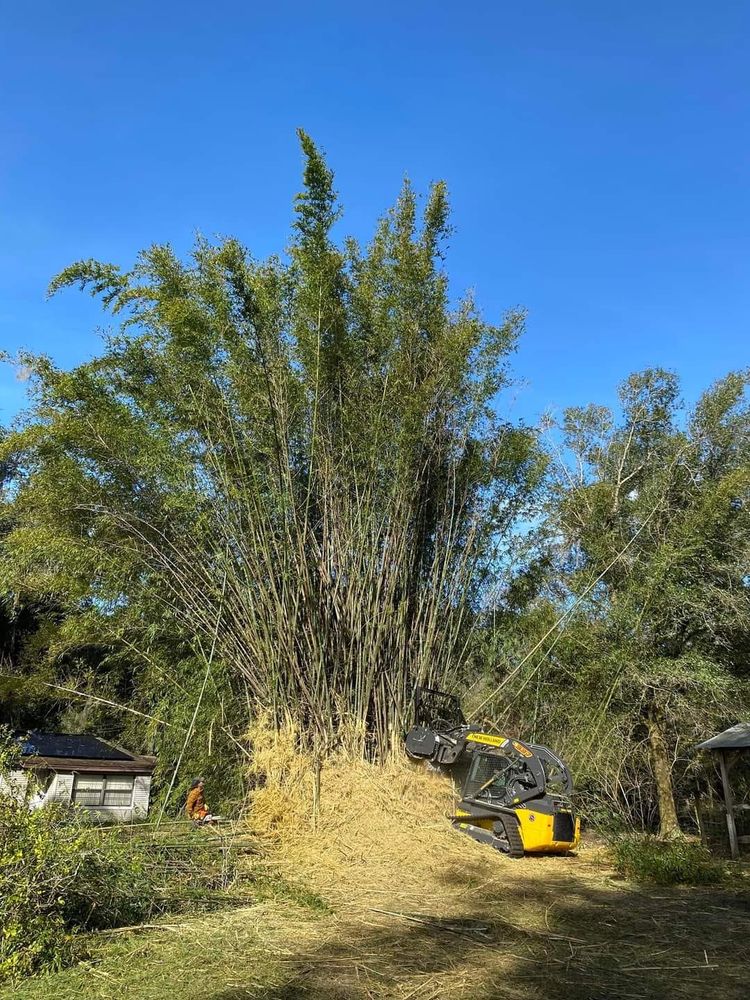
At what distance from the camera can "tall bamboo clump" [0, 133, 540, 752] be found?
18.9 feet

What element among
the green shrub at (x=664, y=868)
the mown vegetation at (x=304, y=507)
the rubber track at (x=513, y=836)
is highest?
the mown vegetation at (x=304, y=507)

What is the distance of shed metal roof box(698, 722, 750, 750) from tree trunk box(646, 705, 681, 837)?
3.14ft

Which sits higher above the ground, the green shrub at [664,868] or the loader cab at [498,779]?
the loader cab at [498,779]

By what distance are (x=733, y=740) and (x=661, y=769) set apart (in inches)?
60.9

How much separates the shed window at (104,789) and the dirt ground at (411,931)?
517 centimetres

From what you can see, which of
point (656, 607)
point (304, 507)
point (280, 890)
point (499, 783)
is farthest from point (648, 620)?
point (280, 890)

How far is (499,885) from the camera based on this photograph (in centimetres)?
462

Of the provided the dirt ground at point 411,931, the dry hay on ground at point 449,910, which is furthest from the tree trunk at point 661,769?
the dirt ground at point 411,931

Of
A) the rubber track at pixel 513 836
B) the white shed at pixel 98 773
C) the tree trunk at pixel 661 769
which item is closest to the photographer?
the rubber track at pixel 513 836

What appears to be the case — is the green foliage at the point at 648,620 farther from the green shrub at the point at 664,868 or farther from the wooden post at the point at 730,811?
the green shrub at the point at 664,868

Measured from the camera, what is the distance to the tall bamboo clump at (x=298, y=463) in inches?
227

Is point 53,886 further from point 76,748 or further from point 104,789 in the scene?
point 104,789

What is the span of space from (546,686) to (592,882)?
11.8 ft

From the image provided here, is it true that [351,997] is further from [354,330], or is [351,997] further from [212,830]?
[354,330]
